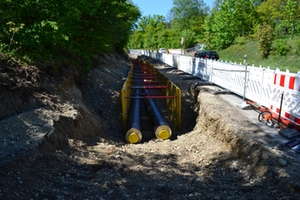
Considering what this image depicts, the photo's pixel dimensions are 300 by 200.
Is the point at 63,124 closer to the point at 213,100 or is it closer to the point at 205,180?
the point at 205,180

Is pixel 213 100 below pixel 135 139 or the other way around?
the other way around

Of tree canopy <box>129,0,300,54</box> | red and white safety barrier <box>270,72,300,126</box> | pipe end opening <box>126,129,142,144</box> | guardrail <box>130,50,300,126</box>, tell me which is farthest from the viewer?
tree canopy <box>129,0,300,54</box>

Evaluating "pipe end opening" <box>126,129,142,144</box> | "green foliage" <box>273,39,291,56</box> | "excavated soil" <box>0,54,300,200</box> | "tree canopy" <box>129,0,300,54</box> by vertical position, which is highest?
"tree canopy" <box>129,0,300,54</box>

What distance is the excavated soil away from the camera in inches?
147

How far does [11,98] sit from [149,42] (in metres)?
77.8

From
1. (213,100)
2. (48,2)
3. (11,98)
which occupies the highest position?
(48,2)

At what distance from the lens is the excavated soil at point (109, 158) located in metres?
3.74

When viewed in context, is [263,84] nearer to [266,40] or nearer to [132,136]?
[132,136]

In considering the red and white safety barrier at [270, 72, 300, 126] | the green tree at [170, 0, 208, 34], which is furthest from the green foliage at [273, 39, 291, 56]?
the green tree at [170, 0, 208, 34]

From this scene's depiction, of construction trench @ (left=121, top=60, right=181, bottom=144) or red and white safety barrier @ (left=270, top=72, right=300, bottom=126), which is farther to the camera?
construction trench @ (left=121, top=60, right=181, bottom=144)

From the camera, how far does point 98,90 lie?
454 inches

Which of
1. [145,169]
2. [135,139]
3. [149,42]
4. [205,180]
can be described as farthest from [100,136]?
[149,42]

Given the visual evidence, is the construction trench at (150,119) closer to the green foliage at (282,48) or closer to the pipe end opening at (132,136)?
the pipe end opening at (132,136)

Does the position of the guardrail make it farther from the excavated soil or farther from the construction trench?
the construction trench
